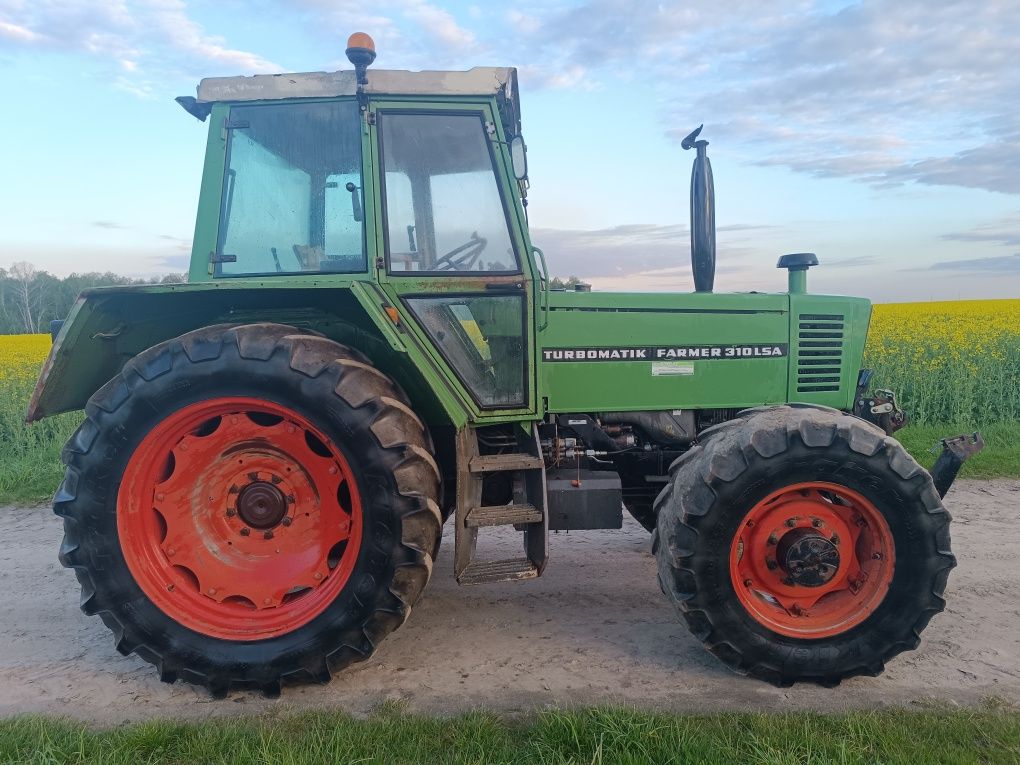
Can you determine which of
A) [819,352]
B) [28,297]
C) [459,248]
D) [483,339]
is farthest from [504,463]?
[28,297]

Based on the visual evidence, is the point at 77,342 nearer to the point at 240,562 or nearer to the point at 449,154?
the point at 240,562

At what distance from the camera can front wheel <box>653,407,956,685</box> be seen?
296cm

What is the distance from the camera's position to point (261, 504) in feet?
10.4

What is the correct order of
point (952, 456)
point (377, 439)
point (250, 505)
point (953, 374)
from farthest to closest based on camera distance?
point (953, 374)
point (952, 456)
point (250, 505)
point (377, 439)

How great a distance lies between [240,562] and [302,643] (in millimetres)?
507

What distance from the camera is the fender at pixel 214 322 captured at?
299 centimetres

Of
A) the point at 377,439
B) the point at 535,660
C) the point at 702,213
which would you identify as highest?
the point at 702,213

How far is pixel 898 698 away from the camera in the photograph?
112 inches

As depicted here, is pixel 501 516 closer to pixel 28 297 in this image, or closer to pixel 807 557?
pixel 807 557

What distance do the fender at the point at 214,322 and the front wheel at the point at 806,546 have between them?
121 cm

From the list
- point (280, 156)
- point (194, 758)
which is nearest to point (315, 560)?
point (194, 758)

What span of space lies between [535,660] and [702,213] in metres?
2.43

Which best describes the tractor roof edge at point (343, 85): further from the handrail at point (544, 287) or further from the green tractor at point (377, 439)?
the handrail at point (544, 287)

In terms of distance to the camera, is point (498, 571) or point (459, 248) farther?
point (459, 248)
